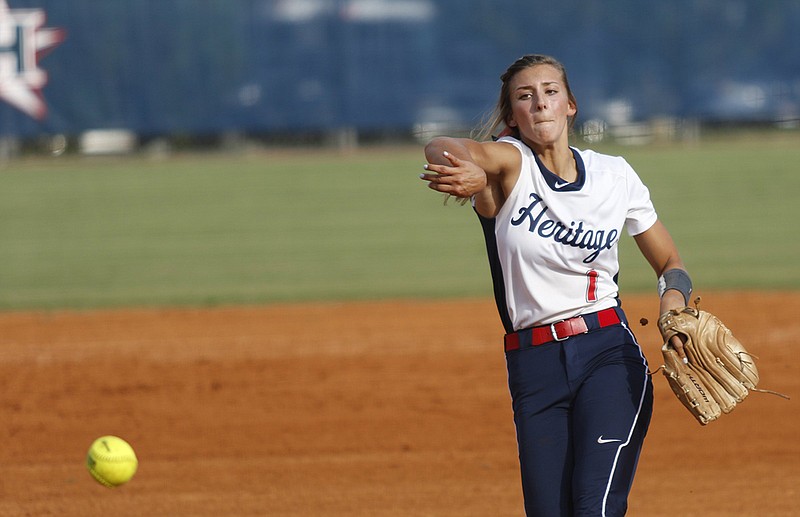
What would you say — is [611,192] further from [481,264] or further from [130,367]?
[481,264]

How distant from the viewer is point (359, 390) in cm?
691

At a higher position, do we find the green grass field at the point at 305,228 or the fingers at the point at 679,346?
the fingers at the point at 679,346

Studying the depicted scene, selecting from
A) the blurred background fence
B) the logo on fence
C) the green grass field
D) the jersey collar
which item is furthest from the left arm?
the logo on fence

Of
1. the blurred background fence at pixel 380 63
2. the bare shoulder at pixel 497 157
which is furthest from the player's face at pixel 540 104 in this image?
the blurred background fence at pixel 380 63

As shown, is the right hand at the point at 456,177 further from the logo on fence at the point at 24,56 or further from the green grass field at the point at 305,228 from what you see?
the logo on fence at the point at 24,56

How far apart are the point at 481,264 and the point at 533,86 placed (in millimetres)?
8533

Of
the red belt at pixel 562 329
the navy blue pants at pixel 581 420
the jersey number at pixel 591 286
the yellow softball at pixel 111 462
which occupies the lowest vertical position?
the yellow softball at pixel 111 462

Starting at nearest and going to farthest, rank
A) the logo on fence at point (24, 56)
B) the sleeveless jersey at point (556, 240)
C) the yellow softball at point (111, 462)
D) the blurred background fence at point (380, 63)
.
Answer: the sleeveless jersey at point (556, 240)
the yellow softball at point (111, 462)
the blurred background fence at point (380, 63)
the logo on fence at point (24, 56)

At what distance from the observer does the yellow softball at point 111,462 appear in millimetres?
4703

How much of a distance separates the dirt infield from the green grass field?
1382 millimetres

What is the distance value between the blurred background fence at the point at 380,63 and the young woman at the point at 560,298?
618 inches

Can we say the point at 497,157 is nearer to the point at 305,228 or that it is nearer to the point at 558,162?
the point at 558,162

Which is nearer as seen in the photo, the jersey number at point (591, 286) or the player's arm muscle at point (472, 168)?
the player's arm muscle at point (472, 168)

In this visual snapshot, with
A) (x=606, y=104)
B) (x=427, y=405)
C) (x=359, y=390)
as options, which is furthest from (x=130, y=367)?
(x=606, y=104)
